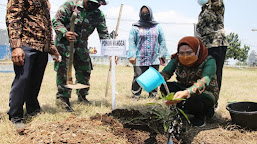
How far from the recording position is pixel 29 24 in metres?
2.72

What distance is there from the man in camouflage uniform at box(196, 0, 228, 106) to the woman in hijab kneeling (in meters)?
0.68

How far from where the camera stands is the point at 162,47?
4.67 metres

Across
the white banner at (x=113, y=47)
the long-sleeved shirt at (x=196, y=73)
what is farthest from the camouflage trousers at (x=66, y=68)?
the long-sleeved shirt at (x=196, y=73)

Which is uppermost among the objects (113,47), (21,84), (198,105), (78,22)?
(78,22)

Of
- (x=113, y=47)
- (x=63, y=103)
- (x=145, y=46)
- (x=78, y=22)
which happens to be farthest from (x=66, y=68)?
(x=145, y=46)

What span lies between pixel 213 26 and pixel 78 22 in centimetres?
220

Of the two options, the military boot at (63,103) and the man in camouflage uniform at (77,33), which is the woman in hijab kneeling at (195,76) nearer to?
the man in camouflage uniform at (77,33)

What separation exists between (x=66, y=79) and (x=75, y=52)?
48 centimetres

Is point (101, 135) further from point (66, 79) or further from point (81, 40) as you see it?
point (81, 40)

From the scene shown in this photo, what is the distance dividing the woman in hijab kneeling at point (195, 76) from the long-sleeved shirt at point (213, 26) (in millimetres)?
710

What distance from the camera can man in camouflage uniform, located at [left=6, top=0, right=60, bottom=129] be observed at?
2.54 metres

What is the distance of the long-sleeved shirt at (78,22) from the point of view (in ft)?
11.2

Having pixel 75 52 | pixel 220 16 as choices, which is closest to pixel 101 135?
pixel 75 52

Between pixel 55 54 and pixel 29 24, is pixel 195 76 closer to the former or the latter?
pixel 55 54
